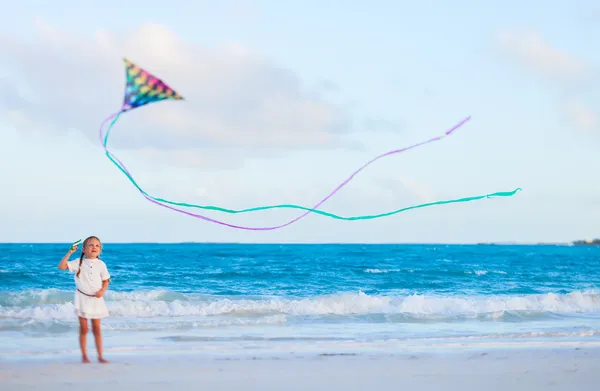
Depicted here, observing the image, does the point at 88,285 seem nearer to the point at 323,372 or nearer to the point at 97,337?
the point at 97,337

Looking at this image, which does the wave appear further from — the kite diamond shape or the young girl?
the kite diamond shape

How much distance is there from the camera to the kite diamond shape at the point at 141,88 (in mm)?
6195

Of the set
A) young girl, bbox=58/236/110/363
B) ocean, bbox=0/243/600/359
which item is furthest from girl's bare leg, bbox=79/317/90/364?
Answer: ocean, bbox=0/243/600/359

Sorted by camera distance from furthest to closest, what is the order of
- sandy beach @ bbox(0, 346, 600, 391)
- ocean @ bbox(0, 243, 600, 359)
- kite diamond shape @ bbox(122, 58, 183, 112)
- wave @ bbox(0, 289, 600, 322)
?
wave @ bbox(0, 289, 600, 322) < ocean @ bbox(0, 243, 600, 359) < sandy beach @ bbox(0, 346, 600, 391) < kite diamond shape @ bbox(122, 58, 183, 112)

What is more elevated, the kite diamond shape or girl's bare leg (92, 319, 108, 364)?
the kite diamond shape

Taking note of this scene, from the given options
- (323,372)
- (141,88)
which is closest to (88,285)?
(141,88)

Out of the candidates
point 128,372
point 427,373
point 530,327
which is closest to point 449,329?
point 530,327

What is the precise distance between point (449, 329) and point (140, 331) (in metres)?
4.59

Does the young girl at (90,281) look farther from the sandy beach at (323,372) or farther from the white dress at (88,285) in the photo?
the sandy beach at (323,372)

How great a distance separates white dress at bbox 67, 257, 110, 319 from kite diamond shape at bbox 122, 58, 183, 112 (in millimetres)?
2129

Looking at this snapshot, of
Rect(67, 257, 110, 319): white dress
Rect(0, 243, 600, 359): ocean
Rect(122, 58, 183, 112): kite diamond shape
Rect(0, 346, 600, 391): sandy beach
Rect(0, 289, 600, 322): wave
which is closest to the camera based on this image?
Rect(122, 58, 183, 112): kite diamond shape

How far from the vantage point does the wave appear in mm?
13102

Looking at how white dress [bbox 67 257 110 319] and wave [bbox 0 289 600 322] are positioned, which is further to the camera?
wave [bbox 0 289 600 322]

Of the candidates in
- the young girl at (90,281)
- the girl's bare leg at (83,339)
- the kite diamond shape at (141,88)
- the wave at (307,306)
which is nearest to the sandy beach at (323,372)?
the girl's bare leg at (83,339)
